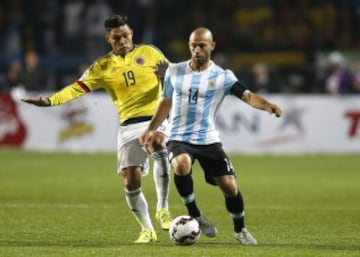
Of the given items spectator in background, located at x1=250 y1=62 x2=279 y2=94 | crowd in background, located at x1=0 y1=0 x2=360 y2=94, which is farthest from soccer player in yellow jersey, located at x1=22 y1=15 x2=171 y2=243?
crowd in background, located at x1=0 y1=0 x2=360 y2=94

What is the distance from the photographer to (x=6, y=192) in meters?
15.8

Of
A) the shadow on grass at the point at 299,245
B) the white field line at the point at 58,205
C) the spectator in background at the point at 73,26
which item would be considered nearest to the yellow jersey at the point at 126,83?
the shadow on grass at the point at 299,245

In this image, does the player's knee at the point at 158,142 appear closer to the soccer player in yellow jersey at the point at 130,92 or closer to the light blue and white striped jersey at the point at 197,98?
the soccer player in yellow jersey at the point at 130,92

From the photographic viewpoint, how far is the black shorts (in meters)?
9.70

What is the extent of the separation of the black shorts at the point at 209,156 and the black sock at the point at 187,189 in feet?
0.60

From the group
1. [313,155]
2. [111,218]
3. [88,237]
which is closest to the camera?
[88,237]

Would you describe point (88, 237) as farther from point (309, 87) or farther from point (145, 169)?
point (309, 87)

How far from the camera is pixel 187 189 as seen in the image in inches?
388

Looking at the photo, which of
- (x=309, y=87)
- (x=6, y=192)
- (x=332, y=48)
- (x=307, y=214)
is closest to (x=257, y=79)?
(x=309, y=87)

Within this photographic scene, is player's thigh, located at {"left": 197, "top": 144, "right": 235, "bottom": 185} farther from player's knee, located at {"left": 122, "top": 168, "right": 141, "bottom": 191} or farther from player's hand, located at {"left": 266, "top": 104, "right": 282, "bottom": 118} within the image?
player's knee, located at {"left": 122, "top": 168, "right": 141, "bottom": 191}

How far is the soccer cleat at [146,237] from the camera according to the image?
10.1m

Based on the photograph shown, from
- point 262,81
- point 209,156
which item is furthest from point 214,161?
point 262,81

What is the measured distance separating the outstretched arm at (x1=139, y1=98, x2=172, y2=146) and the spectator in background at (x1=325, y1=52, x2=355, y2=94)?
1477cm

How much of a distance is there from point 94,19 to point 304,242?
743 inches
